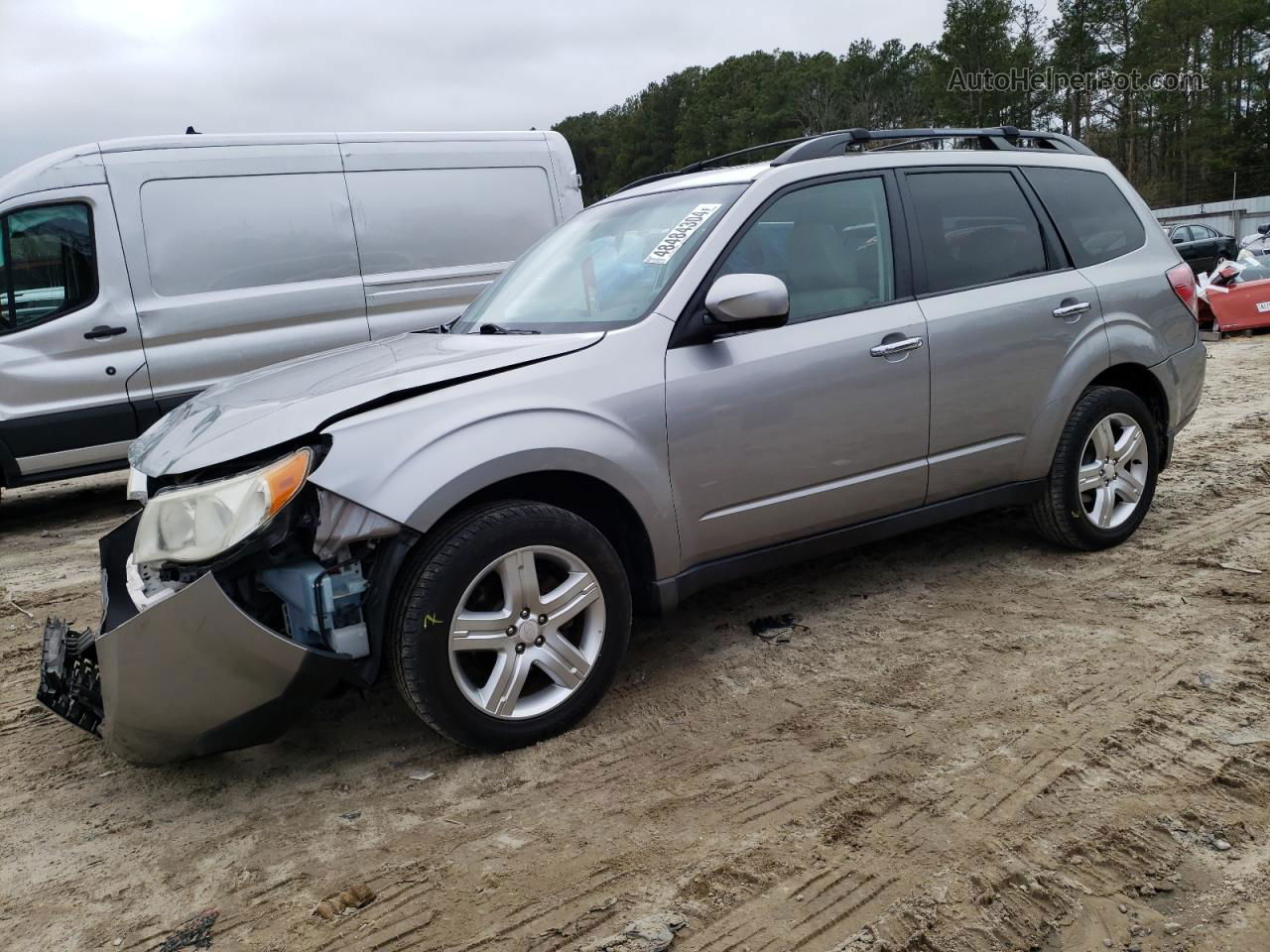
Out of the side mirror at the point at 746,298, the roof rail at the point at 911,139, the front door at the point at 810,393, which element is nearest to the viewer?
the side mirror at the point at 746,298

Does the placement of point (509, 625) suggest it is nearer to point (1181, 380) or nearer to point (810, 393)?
point (810, 393)

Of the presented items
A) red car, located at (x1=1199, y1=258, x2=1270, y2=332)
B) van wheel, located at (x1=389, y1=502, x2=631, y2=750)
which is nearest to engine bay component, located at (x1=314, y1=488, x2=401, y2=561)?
van wheel, located at (x1=389, y1=502, x2=631, y2=750)

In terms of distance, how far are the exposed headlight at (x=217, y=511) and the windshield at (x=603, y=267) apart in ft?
3.83

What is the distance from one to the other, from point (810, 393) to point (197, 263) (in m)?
5.08

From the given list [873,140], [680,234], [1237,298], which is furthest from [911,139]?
[1237,298]

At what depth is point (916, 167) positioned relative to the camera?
165 inches

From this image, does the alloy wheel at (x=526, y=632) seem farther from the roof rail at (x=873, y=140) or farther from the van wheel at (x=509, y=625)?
the roof rail at (x=873, y=140)

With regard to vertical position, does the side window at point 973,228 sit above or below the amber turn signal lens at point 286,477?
above

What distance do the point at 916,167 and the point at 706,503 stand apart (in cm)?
173

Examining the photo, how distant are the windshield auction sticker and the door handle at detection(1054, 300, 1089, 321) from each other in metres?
1.60

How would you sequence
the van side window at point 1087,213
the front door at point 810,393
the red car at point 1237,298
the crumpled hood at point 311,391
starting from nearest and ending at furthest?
1. the crumpled hood at point 311,391
2. the front door at point 810,393
3. the van side window at point 1087,213
4. the red car at point 1237,298

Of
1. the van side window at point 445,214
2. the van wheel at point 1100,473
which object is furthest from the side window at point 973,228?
the van side window at point 445,214

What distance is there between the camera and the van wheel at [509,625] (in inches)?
116

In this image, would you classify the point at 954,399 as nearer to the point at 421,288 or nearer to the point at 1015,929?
the point at 1015,929
